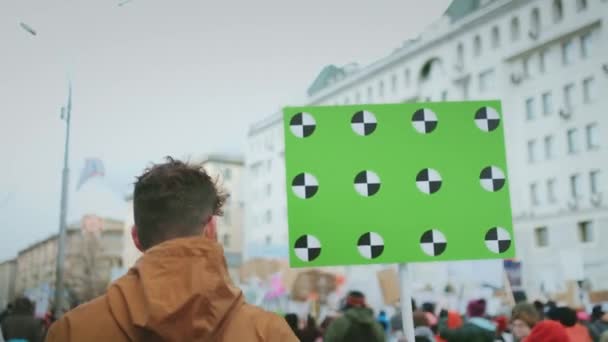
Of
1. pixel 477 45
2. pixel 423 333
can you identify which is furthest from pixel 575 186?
pixel 423 333

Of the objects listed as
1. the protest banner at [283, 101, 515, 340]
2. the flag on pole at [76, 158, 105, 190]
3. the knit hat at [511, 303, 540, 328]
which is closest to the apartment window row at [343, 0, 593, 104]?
the flag on pole at [76, 158, 105, 190]

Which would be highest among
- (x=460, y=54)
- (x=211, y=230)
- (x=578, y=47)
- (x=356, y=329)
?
(x=460, y=54)

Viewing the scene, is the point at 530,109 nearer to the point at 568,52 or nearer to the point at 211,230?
the point at 568,52

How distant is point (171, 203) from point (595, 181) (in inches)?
1359

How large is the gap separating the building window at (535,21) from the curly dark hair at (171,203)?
1479 inches

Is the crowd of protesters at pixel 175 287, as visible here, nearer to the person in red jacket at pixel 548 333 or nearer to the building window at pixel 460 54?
the person in red jacket at pixel 548 333

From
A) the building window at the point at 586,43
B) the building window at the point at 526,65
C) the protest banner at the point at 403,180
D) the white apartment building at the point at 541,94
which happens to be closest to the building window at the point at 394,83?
the white apartment building at the point at 541,94

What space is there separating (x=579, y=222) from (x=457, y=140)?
32.4 meters

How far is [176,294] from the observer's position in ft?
5.90

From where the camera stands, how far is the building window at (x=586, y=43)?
3441cm

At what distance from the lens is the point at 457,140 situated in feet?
13.7

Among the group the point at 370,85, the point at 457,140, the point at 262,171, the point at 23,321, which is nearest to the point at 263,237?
the point at 262,171

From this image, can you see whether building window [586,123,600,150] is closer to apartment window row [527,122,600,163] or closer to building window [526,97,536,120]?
apartment window row [527,122,600,163]

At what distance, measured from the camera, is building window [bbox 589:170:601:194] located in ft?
110
